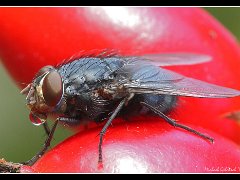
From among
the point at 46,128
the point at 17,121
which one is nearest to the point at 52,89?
the point at 46,128

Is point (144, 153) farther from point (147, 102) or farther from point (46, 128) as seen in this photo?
point (46, 128)

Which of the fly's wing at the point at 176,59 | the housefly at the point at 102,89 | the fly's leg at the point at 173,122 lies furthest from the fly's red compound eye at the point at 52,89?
the fly's wing at the point at 176,59

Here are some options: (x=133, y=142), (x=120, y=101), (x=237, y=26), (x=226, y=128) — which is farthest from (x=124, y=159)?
(x=237, y=26)

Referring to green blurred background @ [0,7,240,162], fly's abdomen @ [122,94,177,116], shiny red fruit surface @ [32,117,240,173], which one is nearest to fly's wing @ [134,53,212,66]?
fly's abdomen @ [122,94,177,116]

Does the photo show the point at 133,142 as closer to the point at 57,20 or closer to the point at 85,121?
the point at 85,121

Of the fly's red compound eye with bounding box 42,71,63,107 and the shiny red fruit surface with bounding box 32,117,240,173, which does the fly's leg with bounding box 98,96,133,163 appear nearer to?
the shiny red fruit surface with bounding box 32,117,240,173

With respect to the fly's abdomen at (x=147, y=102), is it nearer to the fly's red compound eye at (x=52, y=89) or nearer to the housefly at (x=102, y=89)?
the housefly at (x=102, y=89)

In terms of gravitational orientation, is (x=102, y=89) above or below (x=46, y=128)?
above
